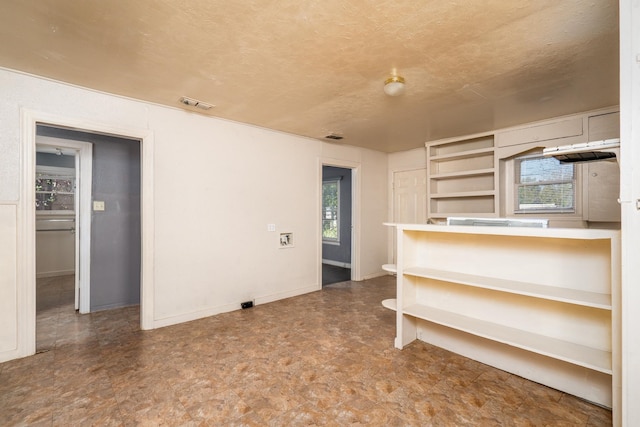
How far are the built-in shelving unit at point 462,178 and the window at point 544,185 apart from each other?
13.3 inches

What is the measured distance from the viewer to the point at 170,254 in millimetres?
3359

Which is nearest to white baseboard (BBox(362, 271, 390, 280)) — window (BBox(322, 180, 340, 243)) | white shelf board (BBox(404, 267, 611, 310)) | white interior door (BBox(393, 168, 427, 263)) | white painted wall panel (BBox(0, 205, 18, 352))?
white interior door (BBox(393, 168, 427, 263))

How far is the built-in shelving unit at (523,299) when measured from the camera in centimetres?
186

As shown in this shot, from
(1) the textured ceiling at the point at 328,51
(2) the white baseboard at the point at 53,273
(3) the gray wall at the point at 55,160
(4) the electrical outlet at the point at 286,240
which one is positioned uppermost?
(1) the textured ceiling at the point at 328,51

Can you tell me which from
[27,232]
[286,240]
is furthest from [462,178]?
[27,232]

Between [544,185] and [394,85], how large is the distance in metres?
2.82

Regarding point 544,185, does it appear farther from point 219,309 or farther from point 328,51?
point 219,309

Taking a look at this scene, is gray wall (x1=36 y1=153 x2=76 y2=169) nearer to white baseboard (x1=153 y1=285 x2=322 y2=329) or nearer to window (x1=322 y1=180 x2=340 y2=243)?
white baseboard (x1=153 y1=285 x2=322 y2=329)

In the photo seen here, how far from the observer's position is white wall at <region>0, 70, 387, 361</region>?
8.25 feet

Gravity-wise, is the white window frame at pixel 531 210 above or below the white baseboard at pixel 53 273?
above

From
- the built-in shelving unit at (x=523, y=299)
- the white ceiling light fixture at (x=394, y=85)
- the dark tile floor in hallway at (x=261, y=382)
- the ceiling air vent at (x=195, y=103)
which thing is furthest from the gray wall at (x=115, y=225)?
the built-in shelving unit at (x=523, y=299)

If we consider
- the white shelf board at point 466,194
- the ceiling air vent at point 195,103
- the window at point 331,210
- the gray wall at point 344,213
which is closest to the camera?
the ceiling air vent at point 195,103

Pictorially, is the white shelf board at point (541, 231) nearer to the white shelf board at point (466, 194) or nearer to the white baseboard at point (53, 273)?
the white shelf board at point (466, 194)

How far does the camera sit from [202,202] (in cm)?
360
